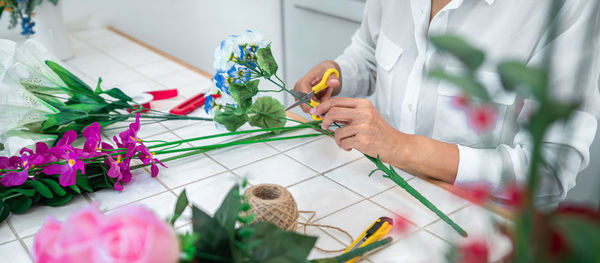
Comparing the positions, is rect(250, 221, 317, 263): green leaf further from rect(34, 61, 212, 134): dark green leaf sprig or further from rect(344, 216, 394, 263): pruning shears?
rect(34, 61, 212, 134): dark green leaf sprig

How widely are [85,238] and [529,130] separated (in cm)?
32

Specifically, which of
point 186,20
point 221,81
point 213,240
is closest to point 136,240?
point 213,240

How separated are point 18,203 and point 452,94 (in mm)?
930

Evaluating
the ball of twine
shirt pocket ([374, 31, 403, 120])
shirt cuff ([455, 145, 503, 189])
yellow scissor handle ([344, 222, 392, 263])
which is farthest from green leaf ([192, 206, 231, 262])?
shirt pocket ([374, 31, 403, 120])

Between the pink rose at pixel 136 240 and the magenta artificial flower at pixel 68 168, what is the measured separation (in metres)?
0.53


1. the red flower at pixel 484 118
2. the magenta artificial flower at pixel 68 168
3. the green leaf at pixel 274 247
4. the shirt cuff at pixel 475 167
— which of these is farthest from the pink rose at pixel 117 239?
the shirt cuff at pixel 475 167

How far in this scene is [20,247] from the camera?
77cm

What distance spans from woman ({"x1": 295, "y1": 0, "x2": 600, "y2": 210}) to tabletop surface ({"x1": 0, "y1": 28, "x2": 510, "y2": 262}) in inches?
2.6

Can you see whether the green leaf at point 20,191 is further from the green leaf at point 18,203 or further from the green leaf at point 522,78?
the green leaf at point 522,78

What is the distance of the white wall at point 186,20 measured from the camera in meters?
2.33

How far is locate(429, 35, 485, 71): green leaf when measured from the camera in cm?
22

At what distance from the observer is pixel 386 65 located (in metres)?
1.32

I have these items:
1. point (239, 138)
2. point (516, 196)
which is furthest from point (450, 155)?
point (516, 196)

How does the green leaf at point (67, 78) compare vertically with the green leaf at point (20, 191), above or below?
above
